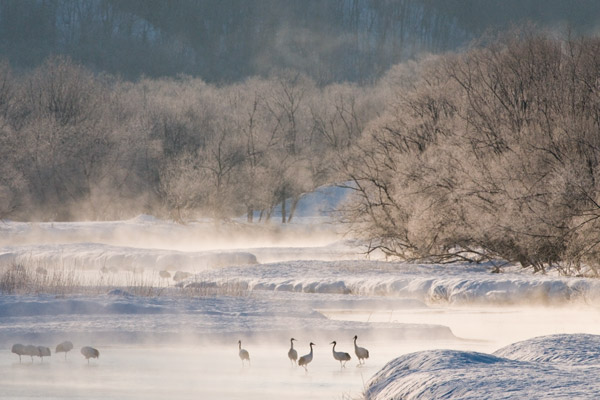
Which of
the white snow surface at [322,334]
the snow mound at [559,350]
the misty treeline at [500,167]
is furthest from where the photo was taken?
the misty treeline at [500,167]

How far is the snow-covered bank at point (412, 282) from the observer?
23.0 m

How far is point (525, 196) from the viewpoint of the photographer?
27859 millimetres

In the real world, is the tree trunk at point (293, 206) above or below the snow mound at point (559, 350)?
above

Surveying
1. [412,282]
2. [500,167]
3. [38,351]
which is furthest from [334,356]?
[500,167]

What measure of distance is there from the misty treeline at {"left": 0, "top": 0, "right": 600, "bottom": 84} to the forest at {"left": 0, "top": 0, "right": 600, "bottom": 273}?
17.5 inches

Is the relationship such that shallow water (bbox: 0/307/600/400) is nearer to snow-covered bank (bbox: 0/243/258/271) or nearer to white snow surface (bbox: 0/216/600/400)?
white snow surface (bbox: 0/216/600/400)

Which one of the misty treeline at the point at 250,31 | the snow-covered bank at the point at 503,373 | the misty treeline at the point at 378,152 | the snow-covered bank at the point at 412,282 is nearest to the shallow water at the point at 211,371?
the snow-covered bank at the point at 503,373

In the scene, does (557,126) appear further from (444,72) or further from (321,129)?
(321,129)

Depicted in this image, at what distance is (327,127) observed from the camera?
3319 inches

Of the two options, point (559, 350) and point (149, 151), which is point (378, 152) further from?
point (149, 151)

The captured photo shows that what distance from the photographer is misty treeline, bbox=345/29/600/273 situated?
2727 centimetres

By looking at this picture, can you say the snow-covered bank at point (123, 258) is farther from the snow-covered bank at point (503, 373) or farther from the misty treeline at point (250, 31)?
the misty treeline at point (250, 31)

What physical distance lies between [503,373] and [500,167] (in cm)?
2307

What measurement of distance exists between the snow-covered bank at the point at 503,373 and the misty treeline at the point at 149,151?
53.7 m
